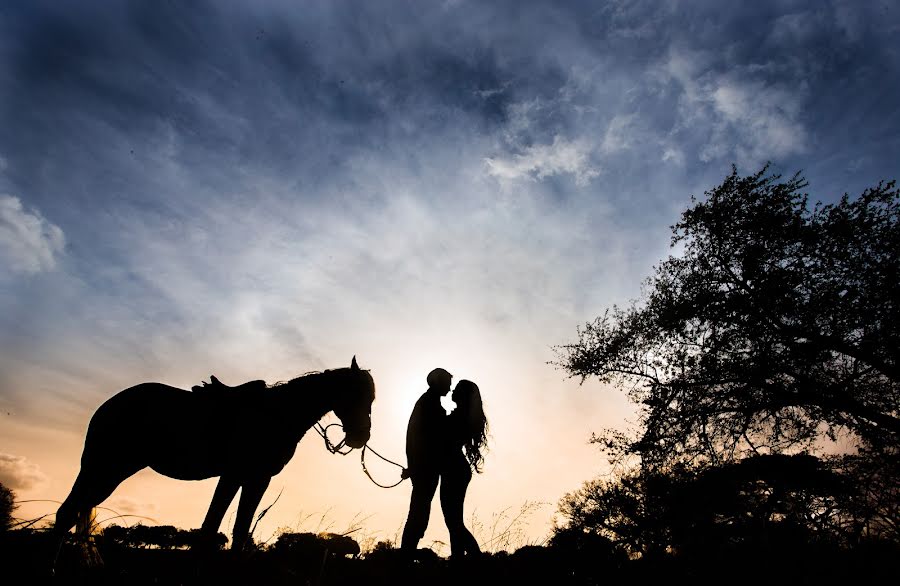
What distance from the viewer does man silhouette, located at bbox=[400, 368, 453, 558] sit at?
480cm

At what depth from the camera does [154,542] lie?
209 inches

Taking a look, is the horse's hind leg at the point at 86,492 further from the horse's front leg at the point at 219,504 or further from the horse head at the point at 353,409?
the horse head at the point at 353,409

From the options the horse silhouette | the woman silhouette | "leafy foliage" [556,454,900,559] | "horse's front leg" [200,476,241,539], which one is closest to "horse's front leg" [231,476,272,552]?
the horse silhouette

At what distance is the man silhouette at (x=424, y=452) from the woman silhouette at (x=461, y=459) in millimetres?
120

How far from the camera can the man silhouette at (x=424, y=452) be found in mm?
4797

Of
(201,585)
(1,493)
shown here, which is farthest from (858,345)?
(1,493)

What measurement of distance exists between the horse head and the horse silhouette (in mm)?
571

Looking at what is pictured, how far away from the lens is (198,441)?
5.05 metres

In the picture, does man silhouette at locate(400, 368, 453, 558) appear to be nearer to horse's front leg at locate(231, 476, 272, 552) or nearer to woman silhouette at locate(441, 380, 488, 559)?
woman silhouette at locate(441, 380, 488, 559)

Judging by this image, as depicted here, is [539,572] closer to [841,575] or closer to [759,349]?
[841,575]

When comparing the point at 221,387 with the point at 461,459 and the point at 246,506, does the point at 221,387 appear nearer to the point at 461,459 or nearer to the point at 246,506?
the point at 246,506

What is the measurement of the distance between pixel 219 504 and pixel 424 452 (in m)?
2.44

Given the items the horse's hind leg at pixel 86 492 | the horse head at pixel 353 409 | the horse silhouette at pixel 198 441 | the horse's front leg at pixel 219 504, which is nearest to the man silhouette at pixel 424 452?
the horse head at pixel 353 409

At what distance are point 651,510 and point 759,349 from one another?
18.7 ft
